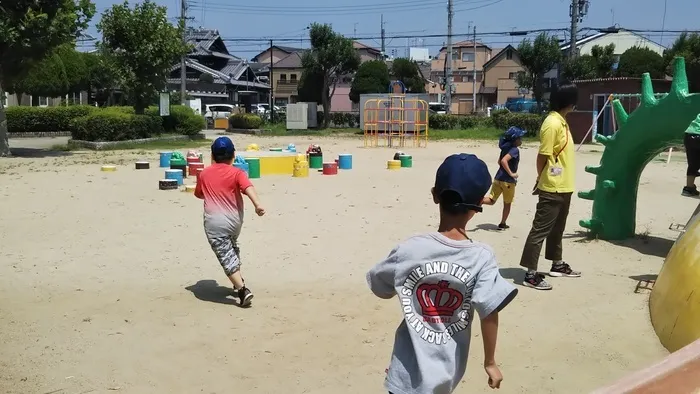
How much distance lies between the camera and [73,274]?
7527mm

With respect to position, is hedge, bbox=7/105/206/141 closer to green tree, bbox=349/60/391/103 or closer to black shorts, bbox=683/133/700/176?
green tree, bbox=349/60/391/103

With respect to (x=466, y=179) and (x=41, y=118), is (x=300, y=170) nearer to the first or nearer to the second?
(x=466, y=179)

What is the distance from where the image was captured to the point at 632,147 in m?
8.74

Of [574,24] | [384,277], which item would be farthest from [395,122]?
[384,277]

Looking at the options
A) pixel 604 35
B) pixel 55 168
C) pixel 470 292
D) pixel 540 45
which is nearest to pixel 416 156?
pixel 55 168

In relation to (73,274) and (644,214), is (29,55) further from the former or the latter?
(644,214)

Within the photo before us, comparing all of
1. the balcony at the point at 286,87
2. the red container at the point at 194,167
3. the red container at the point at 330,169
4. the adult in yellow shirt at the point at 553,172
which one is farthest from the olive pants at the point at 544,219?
the balcony at the point at 286,87

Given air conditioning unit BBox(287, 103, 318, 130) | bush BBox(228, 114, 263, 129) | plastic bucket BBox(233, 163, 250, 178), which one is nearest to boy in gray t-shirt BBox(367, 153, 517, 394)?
plastic bucket BBox(233, 163, 250, 178)

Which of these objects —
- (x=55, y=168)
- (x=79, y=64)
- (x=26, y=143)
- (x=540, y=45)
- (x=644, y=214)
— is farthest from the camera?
(x=540, y=45)

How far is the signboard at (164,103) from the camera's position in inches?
1209

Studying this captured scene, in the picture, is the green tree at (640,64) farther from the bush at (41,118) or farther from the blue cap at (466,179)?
the blue cap at (466,179)

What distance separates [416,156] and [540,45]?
2615 centimetres

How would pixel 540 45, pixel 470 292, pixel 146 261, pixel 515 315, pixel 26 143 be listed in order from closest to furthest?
pixel 470 292 → pixel 515 315 → pixel 146 261 → pixel 26 143 → pixel 540 45

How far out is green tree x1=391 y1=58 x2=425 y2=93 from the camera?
5800 cm
